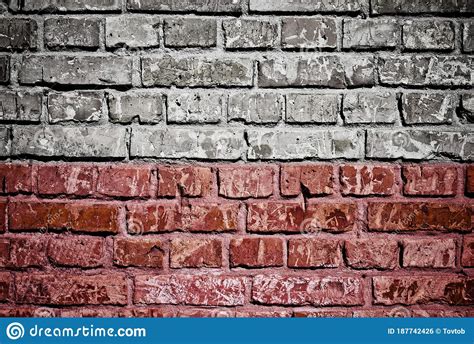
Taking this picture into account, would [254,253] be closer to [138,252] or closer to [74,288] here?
[138,252]

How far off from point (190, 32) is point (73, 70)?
34 cm

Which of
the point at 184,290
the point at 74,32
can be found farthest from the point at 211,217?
the point at 74,32

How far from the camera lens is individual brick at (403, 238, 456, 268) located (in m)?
1.23

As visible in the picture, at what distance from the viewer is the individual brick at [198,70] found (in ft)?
3.99

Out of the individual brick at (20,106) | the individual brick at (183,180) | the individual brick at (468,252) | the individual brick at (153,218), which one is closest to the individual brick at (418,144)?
the individual brick at (468,252)

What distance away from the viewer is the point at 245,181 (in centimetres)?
122

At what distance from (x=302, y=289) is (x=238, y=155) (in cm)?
41

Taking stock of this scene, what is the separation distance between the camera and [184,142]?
1222mm

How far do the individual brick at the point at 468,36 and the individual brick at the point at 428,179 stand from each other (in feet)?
1.10

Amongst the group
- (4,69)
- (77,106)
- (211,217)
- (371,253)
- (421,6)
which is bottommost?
(371,253)

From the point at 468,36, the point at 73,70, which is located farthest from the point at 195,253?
the point at 468,36

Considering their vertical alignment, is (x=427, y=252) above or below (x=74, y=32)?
below

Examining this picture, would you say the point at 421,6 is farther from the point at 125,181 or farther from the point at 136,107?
the point at 125,181

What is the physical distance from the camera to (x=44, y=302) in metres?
1.24
